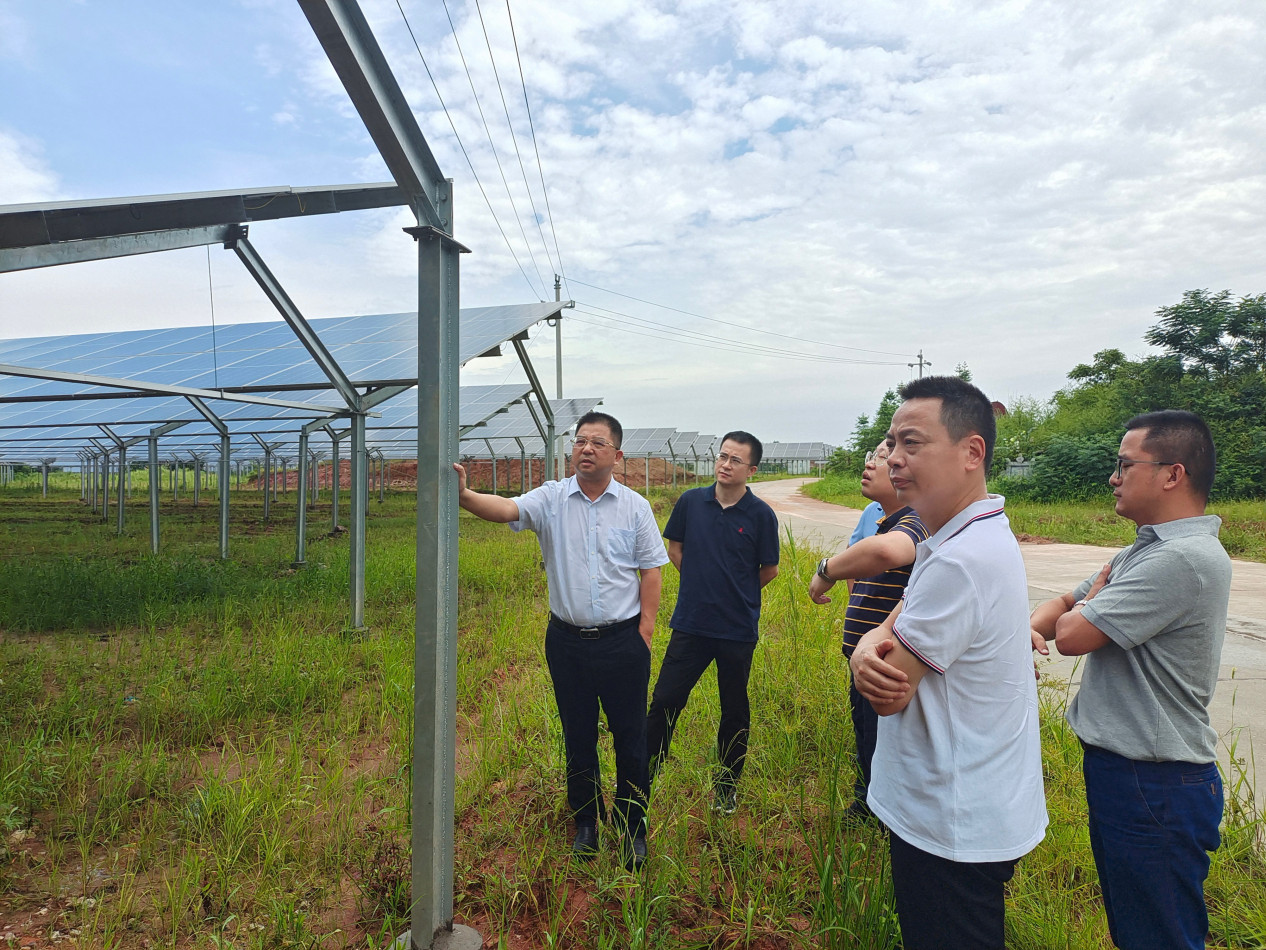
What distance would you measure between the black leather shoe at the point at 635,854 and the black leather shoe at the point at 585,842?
6.6 inches

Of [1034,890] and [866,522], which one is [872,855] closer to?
[1034,890]

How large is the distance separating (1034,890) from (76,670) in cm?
558

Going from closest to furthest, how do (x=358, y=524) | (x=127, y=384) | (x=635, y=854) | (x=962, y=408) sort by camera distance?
1. (x=962, y=408)
2. (x=635, y=854)
3. (x=127, y=384)
4. (x=358, y=524)

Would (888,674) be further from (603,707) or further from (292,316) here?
(292,316)

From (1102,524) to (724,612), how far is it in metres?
15.2

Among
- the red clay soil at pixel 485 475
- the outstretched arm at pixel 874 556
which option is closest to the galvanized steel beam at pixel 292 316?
the outstretched arm at pixel 874 556

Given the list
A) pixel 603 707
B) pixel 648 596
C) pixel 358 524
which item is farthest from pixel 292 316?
pixel 603 707

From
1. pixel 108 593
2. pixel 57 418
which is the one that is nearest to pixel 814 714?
pixel 108 593

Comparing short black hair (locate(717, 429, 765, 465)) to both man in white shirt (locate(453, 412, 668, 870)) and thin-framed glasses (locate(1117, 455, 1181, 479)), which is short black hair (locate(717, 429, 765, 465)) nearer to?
man in white shirt (locate(453, 412, 668, 870))

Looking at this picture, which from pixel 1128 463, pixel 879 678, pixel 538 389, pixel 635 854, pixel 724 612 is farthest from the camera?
pixel 538 389

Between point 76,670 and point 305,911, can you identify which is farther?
point 76,670

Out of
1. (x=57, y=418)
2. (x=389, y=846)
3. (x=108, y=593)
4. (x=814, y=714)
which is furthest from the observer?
(x=57, y=418)

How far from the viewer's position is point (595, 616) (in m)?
3.00

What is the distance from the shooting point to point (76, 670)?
16.3 feet
